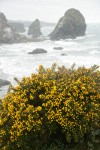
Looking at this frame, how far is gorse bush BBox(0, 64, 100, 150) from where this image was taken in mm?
9969

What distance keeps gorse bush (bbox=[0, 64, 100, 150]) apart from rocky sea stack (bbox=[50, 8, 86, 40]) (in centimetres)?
7519

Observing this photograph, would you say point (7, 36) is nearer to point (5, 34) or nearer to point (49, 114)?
point (5, 34)

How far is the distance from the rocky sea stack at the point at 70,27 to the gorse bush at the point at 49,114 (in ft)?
247

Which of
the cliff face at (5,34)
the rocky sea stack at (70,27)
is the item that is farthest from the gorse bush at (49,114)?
the rocky sea stack at (70,27)

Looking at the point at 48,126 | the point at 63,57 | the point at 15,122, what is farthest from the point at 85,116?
the point at 63,57

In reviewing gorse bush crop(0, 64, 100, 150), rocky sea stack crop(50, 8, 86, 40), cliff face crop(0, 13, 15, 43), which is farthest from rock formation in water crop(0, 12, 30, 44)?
gorse bush crop(0, 64, 100, 150)

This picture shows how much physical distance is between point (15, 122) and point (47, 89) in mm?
1578

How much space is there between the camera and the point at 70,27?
89.9m

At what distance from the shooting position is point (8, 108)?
1052cm

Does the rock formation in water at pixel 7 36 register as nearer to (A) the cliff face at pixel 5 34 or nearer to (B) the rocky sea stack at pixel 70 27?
(A) the cliff face at pixel 5 34

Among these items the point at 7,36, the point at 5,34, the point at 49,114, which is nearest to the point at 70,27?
the point at 7,36

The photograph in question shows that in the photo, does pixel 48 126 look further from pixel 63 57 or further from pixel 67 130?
pixel 63 57

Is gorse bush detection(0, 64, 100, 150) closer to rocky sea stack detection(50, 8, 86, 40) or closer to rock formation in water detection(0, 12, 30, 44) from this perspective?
rock formation in water detection(0, 12, 30, 44)

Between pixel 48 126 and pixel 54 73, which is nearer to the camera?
pixel 48 126
